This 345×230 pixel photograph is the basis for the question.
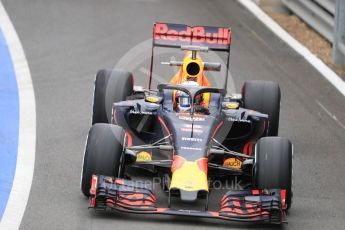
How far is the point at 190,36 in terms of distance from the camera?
553 inches

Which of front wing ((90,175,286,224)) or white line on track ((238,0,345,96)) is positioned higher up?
white line on track ((238,0,345,96))

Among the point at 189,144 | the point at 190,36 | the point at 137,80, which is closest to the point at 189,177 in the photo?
the point at 189,144

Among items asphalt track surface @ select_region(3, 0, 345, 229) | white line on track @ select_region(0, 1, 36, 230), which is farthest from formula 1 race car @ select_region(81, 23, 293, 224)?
white line on track @ select_region(0, 1, 36, 230)

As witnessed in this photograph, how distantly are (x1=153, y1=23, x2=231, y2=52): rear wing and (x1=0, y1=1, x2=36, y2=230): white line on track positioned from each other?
1960mm

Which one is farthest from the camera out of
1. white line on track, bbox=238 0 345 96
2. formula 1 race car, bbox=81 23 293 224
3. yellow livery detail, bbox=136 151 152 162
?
white line on track, bbox=238 0 345 96

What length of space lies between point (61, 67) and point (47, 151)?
4300 millimetres

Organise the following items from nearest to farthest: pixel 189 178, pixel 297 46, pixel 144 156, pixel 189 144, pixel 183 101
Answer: pixel 189 178
pixel 189 144
pixel 144 156
pixel 183 101
pixel 297 46

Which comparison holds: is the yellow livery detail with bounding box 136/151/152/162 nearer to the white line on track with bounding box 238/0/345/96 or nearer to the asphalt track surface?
the asphalt track surface

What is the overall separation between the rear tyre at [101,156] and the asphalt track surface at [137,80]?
13.4 inches

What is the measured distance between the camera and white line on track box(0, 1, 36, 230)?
37.3 ft

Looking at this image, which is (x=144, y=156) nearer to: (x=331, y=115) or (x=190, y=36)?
(x=190, y=36)

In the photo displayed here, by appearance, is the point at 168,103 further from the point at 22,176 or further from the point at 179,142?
A: the point at 22,176

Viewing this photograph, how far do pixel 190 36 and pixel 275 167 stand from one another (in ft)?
9.88

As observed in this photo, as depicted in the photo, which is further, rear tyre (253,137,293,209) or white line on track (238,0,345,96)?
white line on track (238,0,345,96)
